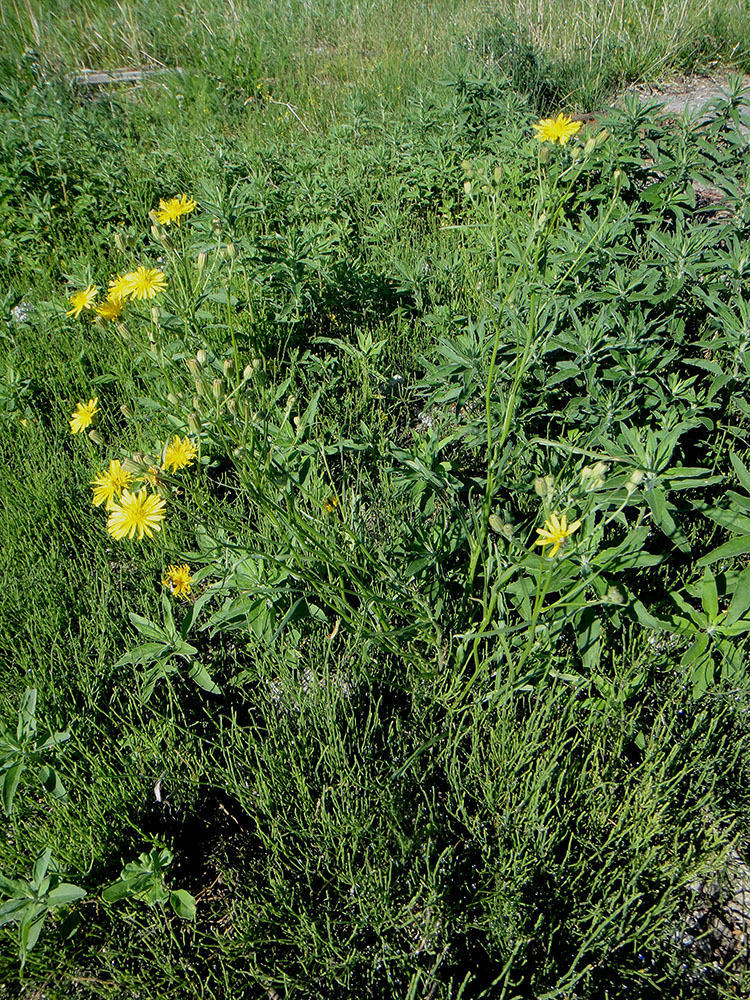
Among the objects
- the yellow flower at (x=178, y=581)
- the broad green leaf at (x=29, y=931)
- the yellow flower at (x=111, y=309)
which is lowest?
the broad green leaf at (x=29, y=931)

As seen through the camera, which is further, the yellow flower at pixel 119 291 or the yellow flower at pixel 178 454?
the yellow flower at pixel 119 291

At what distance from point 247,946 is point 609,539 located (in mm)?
1349

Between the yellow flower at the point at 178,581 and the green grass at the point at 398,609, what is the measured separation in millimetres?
80

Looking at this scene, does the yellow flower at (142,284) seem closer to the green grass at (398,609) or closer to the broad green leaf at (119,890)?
the green grass at (398,609)

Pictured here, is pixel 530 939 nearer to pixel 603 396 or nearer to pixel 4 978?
pixel 4 978

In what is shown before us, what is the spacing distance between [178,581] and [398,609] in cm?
77

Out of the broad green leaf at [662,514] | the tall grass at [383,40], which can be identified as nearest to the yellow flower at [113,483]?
the broad green leaf at [662,514]

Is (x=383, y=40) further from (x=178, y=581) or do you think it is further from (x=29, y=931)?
(x=29, y=931)

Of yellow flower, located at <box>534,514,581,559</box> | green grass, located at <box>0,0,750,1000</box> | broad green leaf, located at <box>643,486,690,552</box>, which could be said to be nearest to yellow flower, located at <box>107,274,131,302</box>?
green grass, located at <box>0,0,750,1000</box>

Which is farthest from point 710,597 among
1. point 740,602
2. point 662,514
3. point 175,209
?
point 175,209

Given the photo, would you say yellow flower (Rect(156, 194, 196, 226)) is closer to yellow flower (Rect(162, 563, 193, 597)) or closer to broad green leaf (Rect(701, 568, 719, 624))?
yellow flower (Rect(162, 563, 193, 597))

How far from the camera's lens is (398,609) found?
5.78 ft

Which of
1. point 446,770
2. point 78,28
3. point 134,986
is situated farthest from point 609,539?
point 78,28

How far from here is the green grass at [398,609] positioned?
1554mm
